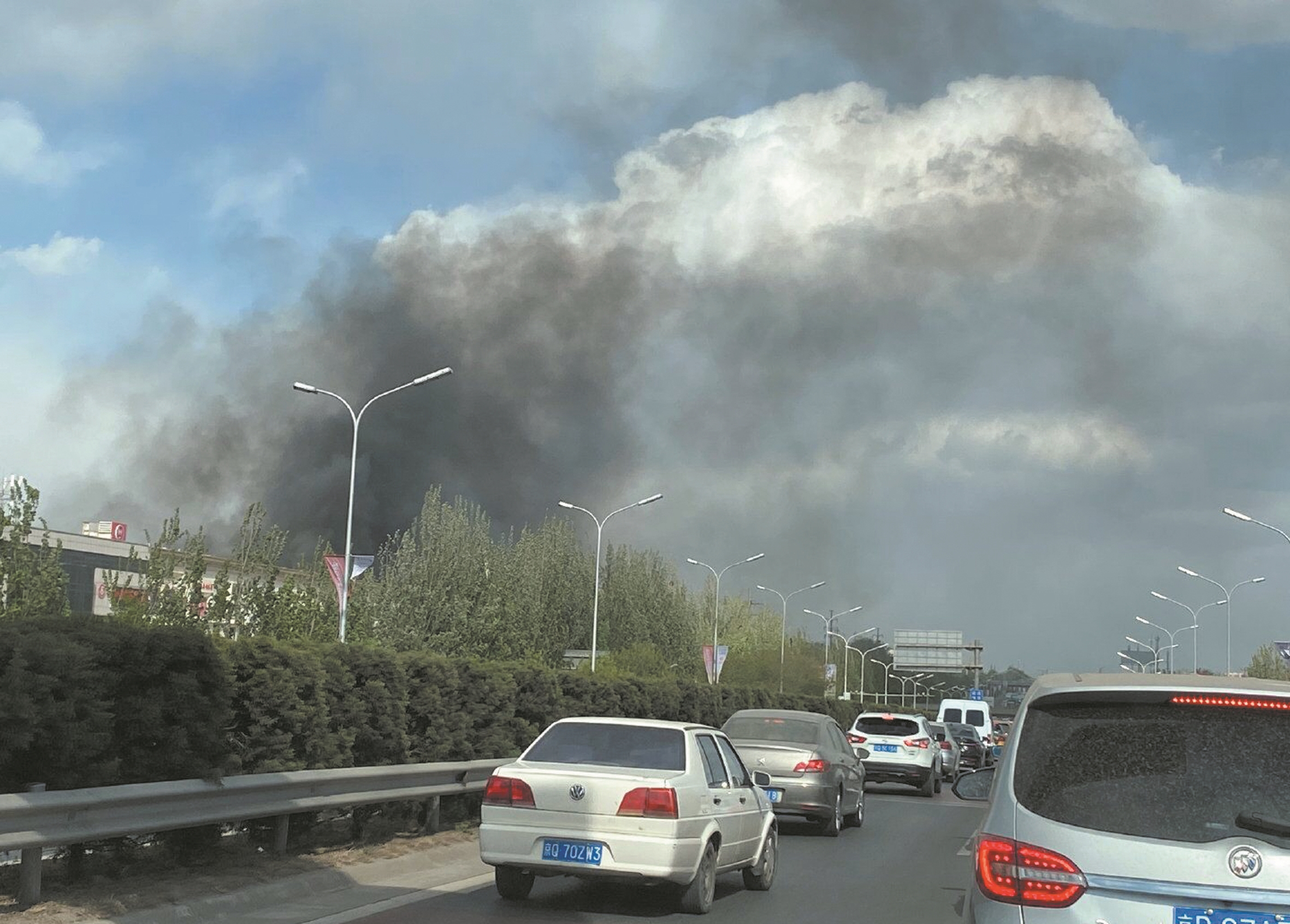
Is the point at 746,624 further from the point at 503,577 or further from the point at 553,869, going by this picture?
the point at 553,869

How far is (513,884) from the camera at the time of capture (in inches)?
469

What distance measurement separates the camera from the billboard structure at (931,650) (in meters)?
117

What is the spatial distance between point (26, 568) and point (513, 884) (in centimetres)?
1565

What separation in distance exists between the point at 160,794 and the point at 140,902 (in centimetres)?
74

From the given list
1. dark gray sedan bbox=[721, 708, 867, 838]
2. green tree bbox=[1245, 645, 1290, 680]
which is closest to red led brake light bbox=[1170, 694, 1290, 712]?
dark gray sedan bbox=[721, 708, 867, 838]

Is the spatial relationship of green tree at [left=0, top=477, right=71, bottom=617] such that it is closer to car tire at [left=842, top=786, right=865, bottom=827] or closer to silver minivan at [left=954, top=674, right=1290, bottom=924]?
car tire at [left=842, top=786, right=865, bottom=827]

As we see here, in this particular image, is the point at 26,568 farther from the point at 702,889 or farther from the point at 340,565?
the point at 702,889

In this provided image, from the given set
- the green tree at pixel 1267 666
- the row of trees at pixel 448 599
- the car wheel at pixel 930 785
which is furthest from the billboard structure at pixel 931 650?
the car wheel at pixel 930 785

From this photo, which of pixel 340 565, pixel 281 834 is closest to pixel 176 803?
pixel 281 834

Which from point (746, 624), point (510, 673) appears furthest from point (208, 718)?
point (746, 624)

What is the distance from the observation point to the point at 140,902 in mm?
10164

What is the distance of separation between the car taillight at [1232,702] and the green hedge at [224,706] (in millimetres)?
7271

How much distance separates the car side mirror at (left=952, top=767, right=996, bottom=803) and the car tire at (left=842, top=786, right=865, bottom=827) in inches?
579

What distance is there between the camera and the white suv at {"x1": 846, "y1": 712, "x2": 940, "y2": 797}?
31.5 metres
